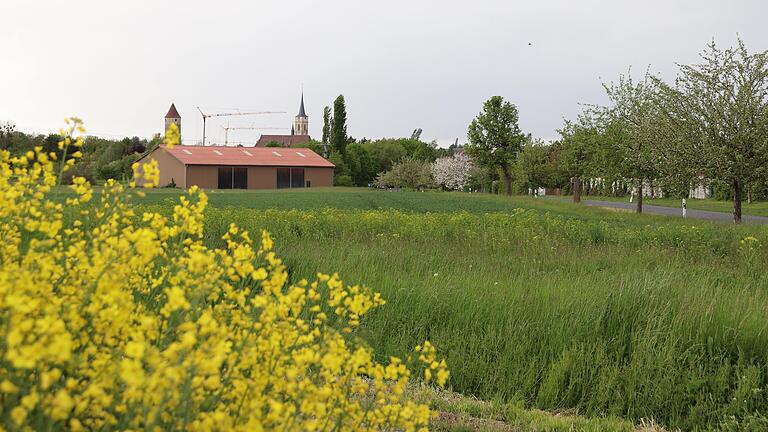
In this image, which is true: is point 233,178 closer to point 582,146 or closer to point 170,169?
point 170,169

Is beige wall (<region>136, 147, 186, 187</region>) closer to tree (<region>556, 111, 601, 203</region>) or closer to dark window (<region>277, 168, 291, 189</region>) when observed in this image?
dark window (<region>277, 168, 291, 189</region>)

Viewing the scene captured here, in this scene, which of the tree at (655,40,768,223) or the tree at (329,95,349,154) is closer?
the tree at (655,40,768,223)

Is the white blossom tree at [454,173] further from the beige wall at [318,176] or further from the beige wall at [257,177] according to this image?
the beige wall at [257,177]

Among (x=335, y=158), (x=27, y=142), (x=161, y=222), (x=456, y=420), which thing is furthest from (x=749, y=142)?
(x=335, y=158)

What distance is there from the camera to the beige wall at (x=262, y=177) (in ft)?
210

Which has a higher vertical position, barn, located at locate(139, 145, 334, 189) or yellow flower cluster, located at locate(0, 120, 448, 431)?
barn, located at locate(139, 145, 334, 189)

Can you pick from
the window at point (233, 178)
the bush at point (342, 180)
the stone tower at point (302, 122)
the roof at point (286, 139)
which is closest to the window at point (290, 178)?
the window at point (233, 178)

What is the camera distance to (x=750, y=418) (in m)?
5.27

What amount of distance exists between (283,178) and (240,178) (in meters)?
4.45

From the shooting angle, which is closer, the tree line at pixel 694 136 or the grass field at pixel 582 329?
Answer: the grass field at pixel 582 329

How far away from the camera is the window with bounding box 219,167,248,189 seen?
62.7 metres

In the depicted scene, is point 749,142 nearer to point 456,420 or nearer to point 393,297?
point 393,297

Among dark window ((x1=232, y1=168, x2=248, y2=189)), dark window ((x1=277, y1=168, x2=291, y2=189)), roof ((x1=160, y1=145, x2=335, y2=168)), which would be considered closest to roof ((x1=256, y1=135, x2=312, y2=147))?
roof ((x1=160, y1=145, x2=335, y2=168))

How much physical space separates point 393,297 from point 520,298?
1.39 m
